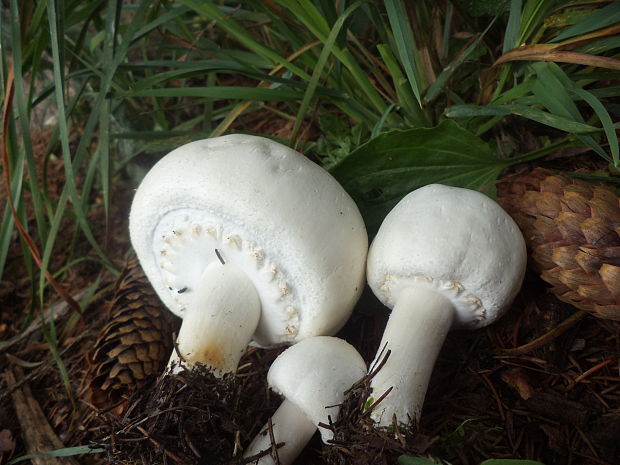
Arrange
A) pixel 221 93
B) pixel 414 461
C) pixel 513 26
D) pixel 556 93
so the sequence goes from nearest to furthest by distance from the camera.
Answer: pixel 414 461, pixel 556 93, pixel 513 26, pixel 221 93

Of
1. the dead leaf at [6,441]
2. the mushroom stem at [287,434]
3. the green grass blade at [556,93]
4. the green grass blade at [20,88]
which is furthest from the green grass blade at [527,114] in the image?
the dead leaf at [6,441]

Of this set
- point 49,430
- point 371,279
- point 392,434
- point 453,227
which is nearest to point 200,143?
point 371,279

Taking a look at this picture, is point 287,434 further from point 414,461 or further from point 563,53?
point 563,53

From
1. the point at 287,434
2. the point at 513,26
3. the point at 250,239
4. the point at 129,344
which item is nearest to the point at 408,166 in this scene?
the point at 513,26

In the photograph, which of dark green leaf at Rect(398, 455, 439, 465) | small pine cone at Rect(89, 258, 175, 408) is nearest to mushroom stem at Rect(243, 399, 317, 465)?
dark green leaf at Rect(398, 455, 439, 465)

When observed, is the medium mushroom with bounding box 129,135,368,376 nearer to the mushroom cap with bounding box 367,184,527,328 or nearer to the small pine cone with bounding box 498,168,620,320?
the mushroom cap with bounding box 367,184,527,328

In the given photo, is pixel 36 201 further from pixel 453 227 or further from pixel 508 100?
pixel 508 100
